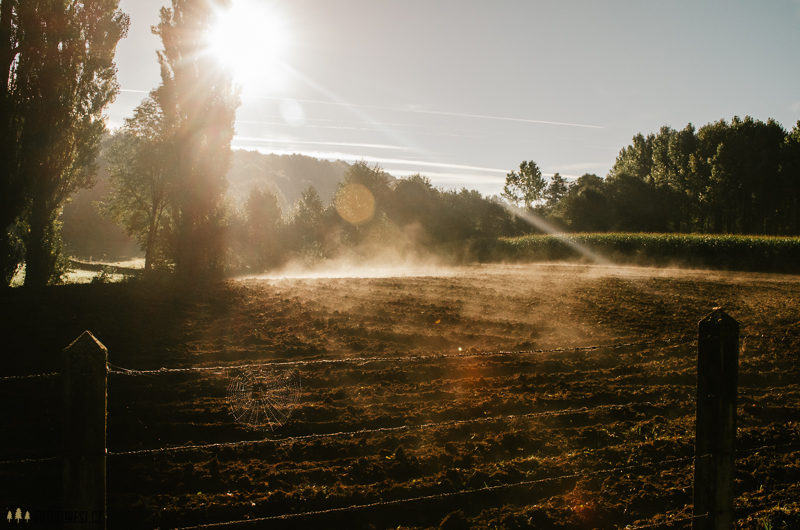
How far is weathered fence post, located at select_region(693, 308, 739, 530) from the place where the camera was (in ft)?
8.39

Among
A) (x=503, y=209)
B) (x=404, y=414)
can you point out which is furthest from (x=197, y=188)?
(x=503, y=209)

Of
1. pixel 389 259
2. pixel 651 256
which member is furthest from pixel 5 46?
pixel 651 256

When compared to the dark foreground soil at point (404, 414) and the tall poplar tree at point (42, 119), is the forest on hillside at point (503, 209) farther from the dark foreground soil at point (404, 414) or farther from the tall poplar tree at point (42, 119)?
the dark foreground soil at point (404, 414)

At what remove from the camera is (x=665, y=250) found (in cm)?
3038

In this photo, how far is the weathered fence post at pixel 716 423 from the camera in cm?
256

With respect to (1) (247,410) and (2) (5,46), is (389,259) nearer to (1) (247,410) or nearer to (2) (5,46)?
(2) (5,46)

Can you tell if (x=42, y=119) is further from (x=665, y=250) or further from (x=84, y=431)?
(x=665, y=250)

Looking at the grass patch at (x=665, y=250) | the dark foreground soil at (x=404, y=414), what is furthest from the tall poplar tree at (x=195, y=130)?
the grass patch at (x=665, y=250)

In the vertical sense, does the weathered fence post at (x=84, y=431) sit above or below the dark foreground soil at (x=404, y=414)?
above

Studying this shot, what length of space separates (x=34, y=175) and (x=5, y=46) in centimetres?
432
